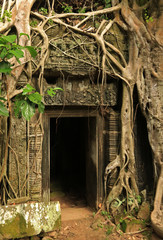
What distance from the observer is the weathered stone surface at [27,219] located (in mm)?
2652

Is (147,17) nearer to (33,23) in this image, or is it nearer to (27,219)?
(33,23)

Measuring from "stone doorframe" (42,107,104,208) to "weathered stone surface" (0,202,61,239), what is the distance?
0.98 m

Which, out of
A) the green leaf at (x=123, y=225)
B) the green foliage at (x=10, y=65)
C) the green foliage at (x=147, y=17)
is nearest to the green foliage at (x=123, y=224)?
the green leaf at (x=123, y=225)

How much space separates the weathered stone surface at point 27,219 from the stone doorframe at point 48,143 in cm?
98

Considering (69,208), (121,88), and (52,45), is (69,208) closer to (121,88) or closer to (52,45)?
(121,88)

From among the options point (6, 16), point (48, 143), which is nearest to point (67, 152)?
point (48, 143)

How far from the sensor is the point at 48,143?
3.83 m

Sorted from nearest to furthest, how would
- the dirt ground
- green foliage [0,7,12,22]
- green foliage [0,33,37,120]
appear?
green foliage [0,33,37,120]
green foliage [0,7,12,22]
the dirt ground

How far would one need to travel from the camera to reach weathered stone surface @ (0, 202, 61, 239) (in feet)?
8.70

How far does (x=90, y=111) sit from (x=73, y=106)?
30 cm

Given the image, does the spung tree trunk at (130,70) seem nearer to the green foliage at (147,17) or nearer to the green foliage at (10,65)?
the green foliage at (147,17)

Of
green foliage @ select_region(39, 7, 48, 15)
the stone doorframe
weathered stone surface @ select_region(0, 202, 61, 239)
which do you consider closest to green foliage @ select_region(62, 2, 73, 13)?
green foliage @ select_region(39, 7, 48, 15)

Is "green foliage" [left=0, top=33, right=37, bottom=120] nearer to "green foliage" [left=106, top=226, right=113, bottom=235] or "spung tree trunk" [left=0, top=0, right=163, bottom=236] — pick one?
"spung tree trunk" [left=0, top=0, right=163, bottom=236]

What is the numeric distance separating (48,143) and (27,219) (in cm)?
132
